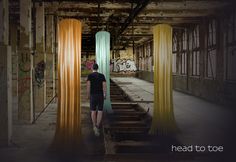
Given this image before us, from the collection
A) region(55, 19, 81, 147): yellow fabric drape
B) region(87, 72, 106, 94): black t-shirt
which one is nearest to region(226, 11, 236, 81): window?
region(87, 72, 106, 94): black t-shirt

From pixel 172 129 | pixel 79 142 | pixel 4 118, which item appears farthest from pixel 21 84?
pixel 172 129

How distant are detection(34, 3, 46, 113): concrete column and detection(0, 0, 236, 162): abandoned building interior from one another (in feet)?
0.13

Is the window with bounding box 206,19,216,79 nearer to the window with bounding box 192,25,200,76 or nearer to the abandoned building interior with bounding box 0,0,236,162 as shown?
the abandoned building interior with bounding box 0,0,236,162

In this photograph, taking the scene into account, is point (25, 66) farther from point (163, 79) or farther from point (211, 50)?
point (211, 50)

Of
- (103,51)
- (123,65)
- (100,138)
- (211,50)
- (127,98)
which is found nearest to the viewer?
(100,138)

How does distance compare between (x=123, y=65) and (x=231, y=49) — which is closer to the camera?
(x=231, y=49)

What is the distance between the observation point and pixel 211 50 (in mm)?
17875

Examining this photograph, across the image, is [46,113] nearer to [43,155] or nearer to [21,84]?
[21,84]

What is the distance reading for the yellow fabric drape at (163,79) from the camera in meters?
9.24

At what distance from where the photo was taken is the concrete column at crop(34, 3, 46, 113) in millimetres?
13812

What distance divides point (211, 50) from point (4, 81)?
41.0 ft

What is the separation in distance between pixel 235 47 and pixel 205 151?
8.22 metres

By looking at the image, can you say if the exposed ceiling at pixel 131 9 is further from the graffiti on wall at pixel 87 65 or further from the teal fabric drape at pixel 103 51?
the graffiti on wall at pixel 87 65

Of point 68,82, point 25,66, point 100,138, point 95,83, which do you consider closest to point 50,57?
point 25,66
